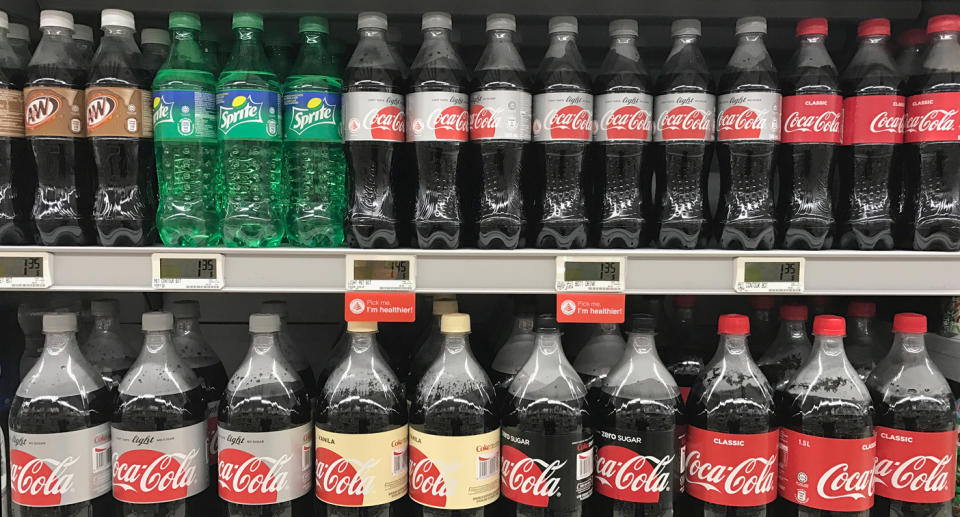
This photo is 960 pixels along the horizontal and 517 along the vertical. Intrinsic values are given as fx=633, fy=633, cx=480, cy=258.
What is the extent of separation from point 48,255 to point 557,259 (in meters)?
1.10

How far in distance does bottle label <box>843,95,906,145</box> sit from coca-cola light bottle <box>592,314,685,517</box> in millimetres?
685

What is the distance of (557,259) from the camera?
1.40 meters

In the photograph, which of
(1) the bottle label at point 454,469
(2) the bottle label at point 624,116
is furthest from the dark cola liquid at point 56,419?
(2) the bottle label at point 624,116

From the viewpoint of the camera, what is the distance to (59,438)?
1.42 meters

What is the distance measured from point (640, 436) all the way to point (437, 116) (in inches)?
34.1

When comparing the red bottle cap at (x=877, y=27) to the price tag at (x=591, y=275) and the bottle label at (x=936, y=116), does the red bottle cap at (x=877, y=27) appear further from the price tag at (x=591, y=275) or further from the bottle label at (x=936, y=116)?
the price tag at (x=591, y=275)

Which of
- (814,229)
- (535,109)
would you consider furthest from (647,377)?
(535,109)

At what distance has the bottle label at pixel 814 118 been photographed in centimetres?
150

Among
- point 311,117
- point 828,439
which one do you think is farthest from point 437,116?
point 828,439

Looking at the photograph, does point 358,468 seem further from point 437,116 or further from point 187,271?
point 437,116

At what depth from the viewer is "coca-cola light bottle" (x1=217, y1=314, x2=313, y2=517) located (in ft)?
4.68

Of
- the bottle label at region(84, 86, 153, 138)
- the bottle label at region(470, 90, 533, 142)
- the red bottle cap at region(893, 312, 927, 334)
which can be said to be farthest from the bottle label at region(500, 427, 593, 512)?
the bottle label at region(84, 86, 153, 138)

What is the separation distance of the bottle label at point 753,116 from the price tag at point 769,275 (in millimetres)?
313

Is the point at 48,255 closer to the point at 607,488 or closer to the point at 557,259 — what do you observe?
the point at 557,259
